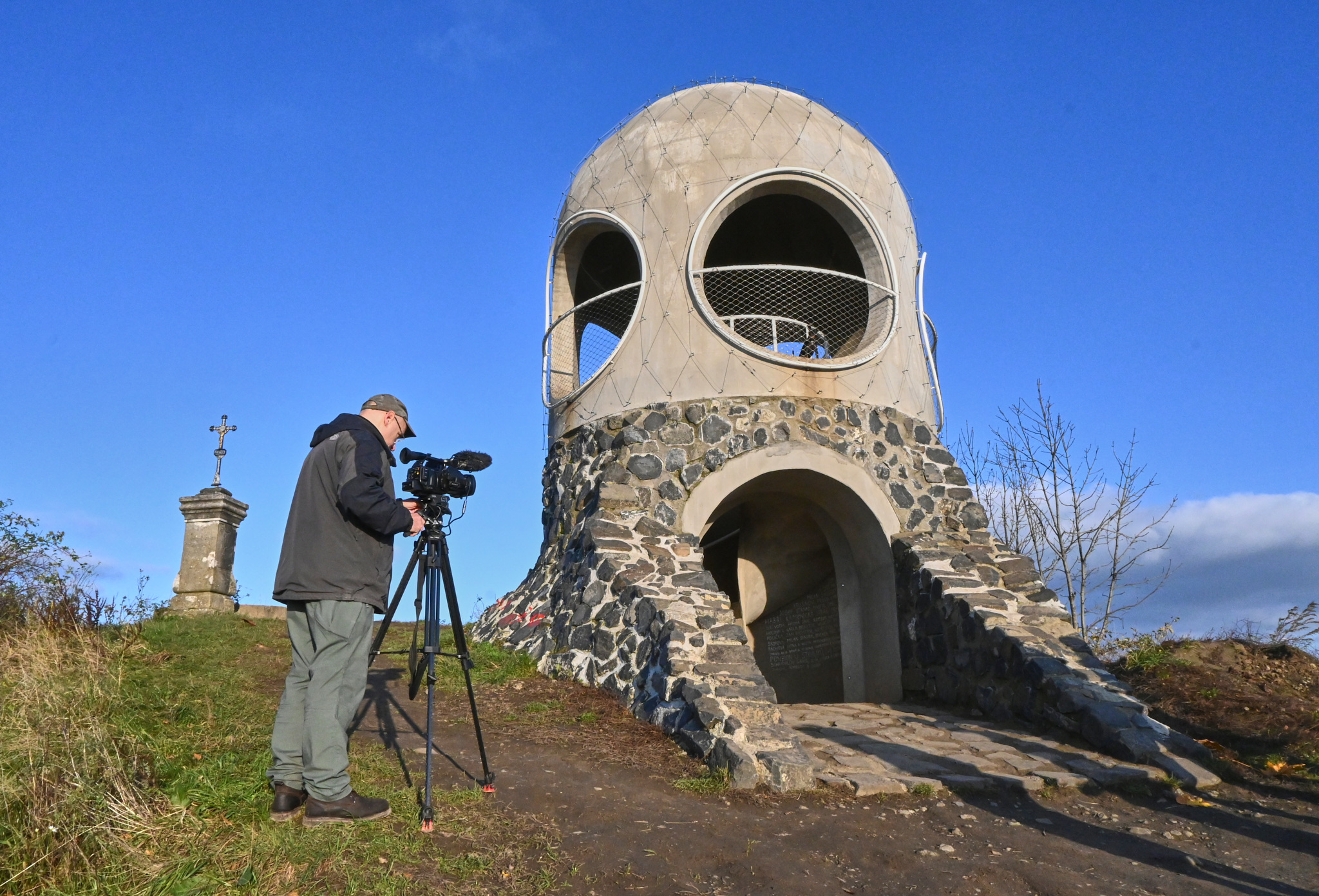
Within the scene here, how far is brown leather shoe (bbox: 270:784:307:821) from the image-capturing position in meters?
3.71

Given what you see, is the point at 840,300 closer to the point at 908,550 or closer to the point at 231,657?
the point at 908,550

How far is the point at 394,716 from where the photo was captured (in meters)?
5.94

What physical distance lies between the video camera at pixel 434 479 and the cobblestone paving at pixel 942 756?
2622mm

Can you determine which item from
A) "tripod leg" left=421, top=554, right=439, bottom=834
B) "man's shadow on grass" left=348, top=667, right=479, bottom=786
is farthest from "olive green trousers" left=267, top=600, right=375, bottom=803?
"man's shadow on grass" left=348, top=667, right=479, bottom=786

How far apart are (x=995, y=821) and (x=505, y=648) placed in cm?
480

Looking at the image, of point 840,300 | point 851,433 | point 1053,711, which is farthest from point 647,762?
point 840,300

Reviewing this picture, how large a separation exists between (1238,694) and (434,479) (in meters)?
6.65

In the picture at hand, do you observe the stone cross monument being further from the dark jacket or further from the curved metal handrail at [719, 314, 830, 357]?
the dark jacket

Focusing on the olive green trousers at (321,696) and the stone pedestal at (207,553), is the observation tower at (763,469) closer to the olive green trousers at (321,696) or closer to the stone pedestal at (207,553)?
the olive green trousers at (321,696)

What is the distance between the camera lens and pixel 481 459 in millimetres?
4645

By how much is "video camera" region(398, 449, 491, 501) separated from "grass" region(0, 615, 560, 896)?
4.66 ft

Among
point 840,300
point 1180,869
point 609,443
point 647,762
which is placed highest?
point 840,300

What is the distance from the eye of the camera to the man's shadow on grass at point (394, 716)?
498cm

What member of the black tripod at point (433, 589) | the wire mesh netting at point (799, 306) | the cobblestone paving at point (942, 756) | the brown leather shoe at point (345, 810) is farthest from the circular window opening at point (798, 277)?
the brown leather shoe at point (345, 810)
